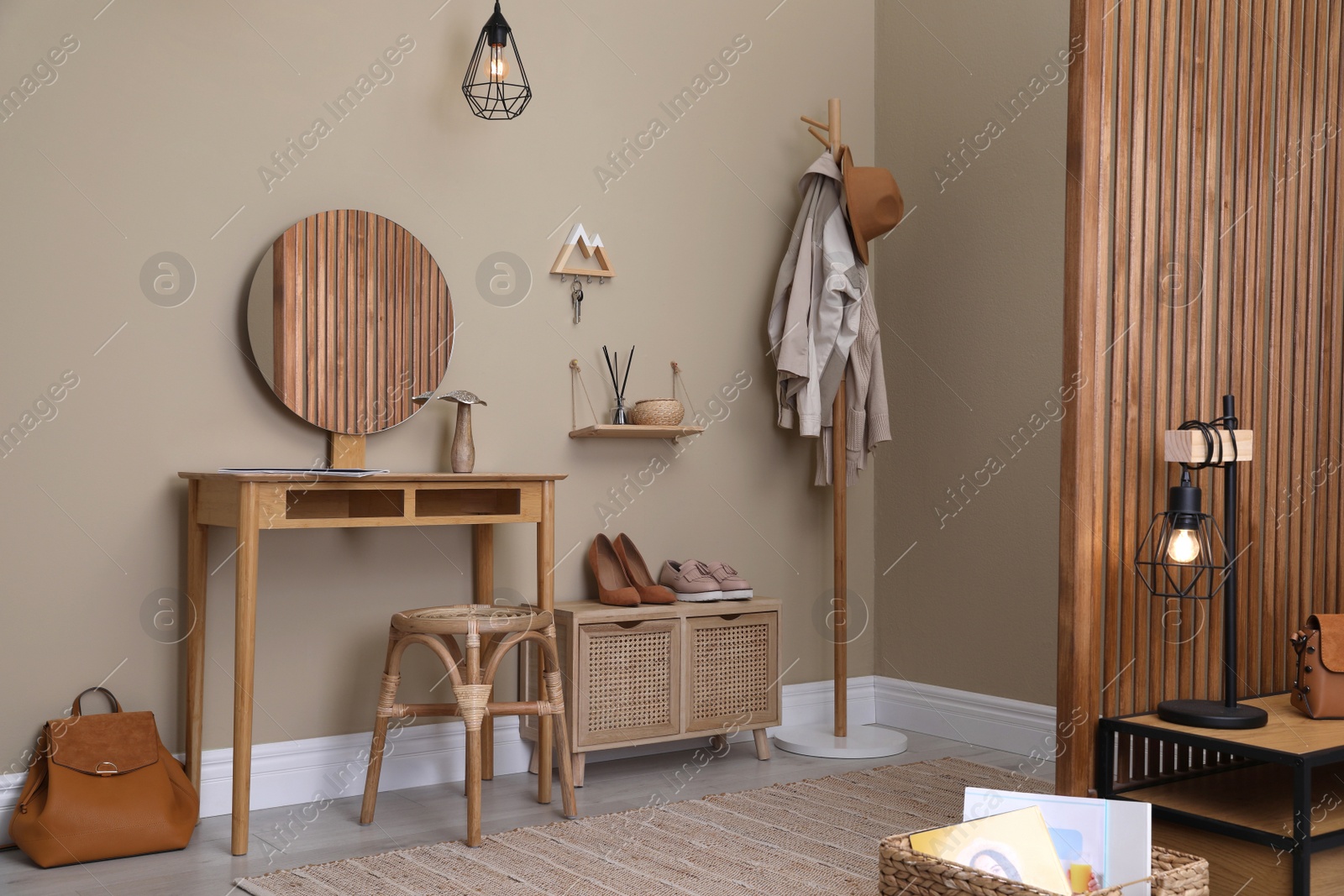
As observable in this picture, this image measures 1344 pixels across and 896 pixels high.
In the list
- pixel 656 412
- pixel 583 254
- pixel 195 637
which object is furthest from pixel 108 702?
pixel 583 254

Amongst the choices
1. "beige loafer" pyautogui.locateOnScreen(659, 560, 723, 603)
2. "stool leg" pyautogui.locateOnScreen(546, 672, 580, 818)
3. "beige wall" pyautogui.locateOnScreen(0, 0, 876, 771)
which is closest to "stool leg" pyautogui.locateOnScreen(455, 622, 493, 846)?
"stool leg" pyautogui.locateOnScreen(546, 672, 580, 818)

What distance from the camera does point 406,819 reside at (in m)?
2.90

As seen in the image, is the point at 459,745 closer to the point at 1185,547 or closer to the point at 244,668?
the point at 244,668

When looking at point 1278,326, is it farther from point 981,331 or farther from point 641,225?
point 641,225

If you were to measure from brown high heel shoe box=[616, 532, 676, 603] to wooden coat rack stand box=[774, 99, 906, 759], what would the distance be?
26.8 inches

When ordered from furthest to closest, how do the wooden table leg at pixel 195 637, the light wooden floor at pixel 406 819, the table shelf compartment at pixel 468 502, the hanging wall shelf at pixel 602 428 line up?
the hanging wall shelf at pixel 602 428 < the table shelf compartment at pixel 468 502 < the wooden table leg at pixel 195 637 < the light wooden floor at pixel 406 819

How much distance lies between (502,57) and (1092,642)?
2.24 metres

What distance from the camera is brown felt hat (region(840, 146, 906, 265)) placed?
12.3 feet

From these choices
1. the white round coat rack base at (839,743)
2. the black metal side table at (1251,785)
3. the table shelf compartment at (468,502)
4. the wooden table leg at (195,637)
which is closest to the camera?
the black metal side table at (1251,785)

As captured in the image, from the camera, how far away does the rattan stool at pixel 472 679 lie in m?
2.69

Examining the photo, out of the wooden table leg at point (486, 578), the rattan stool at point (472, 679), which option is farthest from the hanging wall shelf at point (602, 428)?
the rattan stool at point (472, 679)

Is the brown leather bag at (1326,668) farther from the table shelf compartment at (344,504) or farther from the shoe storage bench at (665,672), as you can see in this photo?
the table shelf compartment at (344,504)

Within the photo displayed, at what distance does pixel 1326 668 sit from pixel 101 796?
9.23 feet

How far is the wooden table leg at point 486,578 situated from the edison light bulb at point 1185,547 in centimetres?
192
